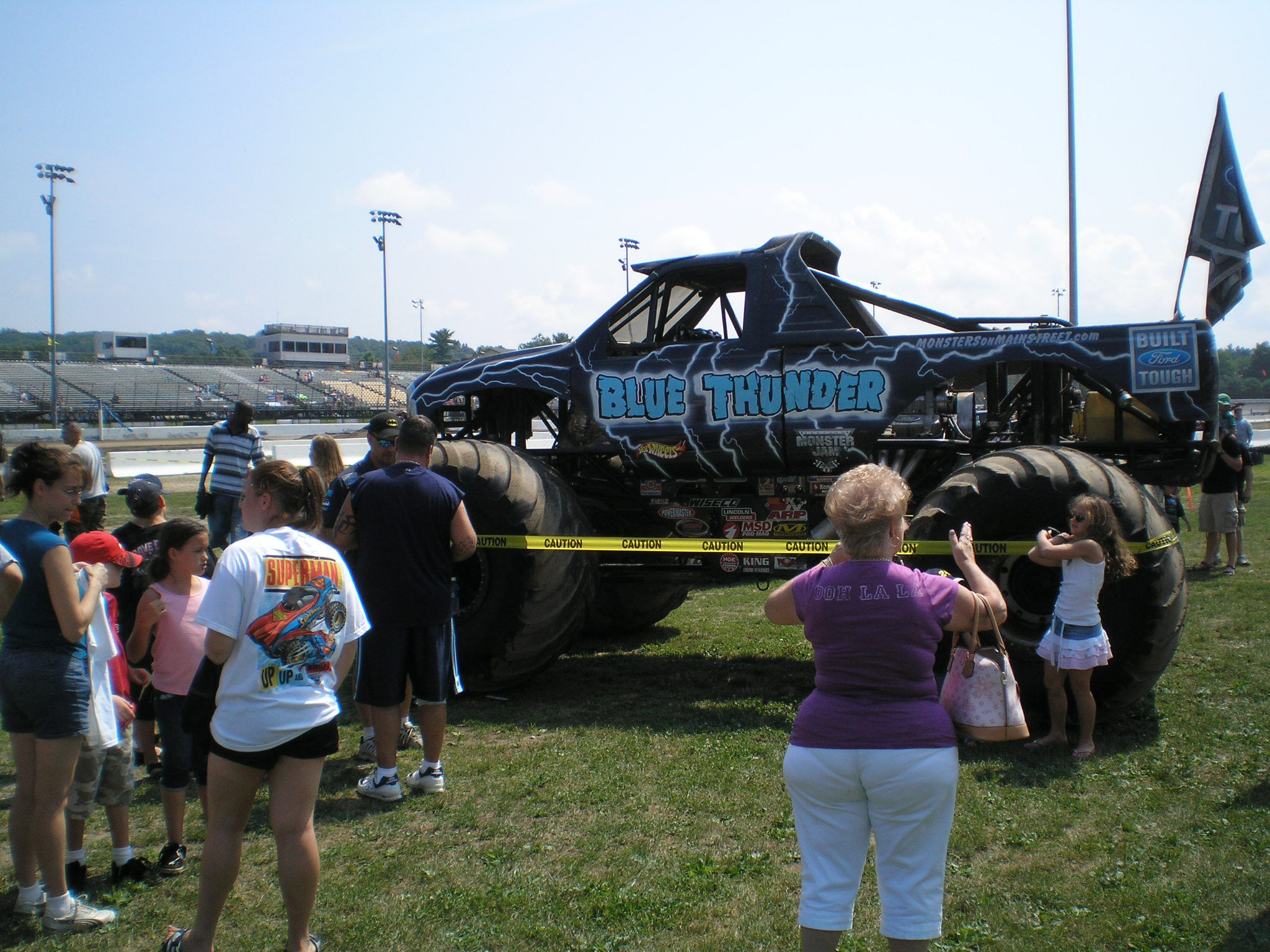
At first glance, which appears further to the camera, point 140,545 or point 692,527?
point 692,527

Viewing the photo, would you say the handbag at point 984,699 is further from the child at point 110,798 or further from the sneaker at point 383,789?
the child at point 110,798

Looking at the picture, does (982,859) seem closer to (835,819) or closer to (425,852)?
(835,819)

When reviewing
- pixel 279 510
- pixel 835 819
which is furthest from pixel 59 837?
pixel 835 819

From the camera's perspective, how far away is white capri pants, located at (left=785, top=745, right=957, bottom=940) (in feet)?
8.29

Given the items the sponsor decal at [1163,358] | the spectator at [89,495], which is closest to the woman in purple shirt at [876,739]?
the sponsor decal at [1163,358]

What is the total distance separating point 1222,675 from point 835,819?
4.70m

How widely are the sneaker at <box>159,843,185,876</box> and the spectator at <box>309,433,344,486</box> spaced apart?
96.0 inches

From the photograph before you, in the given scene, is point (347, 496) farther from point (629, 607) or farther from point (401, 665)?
point (629, 607)

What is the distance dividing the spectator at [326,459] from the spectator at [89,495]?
1.20 metres

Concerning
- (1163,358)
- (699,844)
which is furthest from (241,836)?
(1163,358)

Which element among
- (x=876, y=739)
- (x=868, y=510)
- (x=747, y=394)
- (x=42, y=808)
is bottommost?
(x=42, y=808)

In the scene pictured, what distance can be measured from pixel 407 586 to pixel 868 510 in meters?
2.60

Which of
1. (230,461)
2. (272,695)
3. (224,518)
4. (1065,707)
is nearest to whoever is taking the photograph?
(272,695)

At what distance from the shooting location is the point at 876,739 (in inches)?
100
